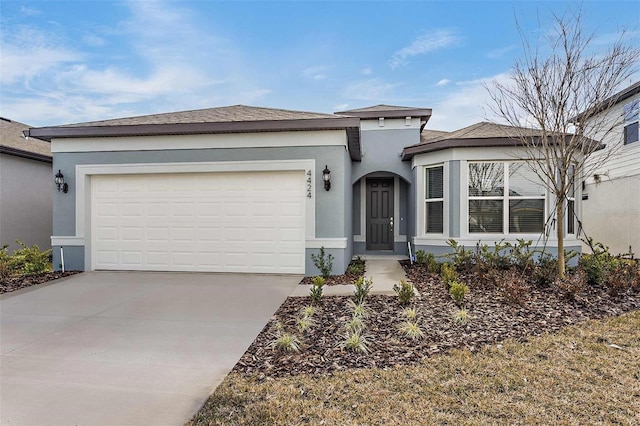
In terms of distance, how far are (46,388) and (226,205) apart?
5.15 metres

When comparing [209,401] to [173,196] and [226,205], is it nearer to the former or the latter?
[226,205]

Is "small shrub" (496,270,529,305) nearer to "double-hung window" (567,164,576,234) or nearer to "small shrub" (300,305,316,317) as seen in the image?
"small shrub" (300,305,316,317)

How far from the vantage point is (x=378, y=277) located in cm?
741

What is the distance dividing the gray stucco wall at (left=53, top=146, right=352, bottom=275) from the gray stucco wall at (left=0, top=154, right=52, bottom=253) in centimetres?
294

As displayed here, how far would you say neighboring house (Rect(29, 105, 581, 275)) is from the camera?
24.1 ft

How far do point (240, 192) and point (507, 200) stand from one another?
637cm

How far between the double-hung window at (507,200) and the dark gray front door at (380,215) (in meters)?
3.24

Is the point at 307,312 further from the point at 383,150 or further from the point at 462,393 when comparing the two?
the point at 383,150

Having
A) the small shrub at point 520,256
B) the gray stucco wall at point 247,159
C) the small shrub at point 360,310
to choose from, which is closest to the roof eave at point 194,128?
the gray stucco wall at point 247,159

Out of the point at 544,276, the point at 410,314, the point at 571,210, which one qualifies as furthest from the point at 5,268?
the point at 571,210

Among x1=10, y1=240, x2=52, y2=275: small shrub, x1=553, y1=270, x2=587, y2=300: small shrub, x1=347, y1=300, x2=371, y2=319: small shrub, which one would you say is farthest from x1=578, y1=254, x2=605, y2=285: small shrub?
x1=10, y1=240, x2=52, y2=275: small shrub

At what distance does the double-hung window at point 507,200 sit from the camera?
26.7 feet

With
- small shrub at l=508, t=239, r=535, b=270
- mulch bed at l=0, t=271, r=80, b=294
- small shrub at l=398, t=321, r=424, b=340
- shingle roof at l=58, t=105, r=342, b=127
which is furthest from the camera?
shingle roof at l=58, t=105, r=342, b=127

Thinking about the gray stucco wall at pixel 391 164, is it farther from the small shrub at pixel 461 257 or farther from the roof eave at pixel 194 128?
the roof eave at pixel 194 128
